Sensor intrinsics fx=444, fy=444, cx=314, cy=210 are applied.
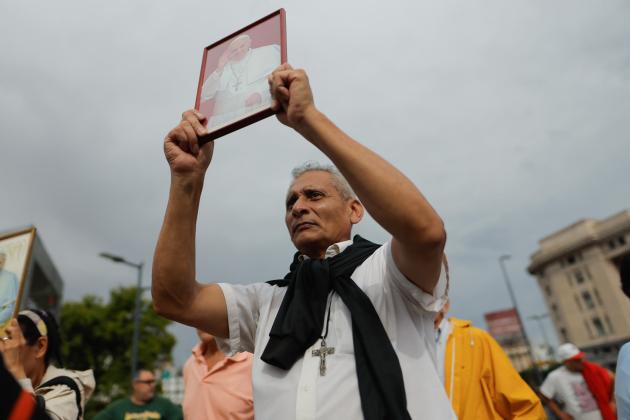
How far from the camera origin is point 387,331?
A: 5.50 ft

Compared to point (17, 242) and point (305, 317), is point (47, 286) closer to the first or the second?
point (17, 242)

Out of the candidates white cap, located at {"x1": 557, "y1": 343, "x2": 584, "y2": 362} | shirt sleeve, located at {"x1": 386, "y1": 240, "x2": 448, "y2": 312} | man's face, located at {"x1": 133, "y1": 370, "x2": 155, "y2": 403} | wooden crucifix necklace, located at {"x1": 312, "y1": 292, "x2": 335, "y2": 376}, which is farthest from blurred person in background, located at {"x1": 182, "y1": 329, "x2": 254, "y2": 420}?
white cap, located at {"x1": 557, "y1": 343, "x2": 584, "y2": 362}

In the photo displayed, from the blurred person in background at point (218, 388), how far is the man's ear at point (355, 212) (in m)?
1.90

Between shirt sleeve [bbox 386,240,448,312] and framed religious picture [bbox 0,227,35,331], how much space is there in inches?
88.9

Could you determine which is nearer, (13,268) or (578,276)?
(13,268)

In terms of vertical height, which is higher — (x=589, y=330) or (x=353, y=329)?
(x=589, y=330)

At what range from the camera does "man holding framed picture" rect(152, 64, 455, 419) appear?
1458mm

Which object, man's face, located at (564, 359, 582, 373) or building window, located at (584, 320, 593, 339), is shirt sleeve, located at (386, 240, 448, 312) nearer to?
man's face, located at (564, 359, 582, 373)

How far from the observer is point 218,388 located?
3.75 meters

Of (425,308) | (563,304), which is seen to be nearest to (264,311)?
(425,308)

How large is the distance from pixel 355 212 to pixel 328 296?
66 centimetres

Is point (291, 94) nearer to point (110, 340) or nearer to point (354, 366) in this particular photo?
point (354, 366)

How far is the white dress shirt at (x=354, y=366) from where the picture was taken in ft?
5.00

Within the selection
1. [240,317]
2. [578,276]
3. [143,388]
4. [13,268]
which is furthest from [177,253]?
[578,276]
